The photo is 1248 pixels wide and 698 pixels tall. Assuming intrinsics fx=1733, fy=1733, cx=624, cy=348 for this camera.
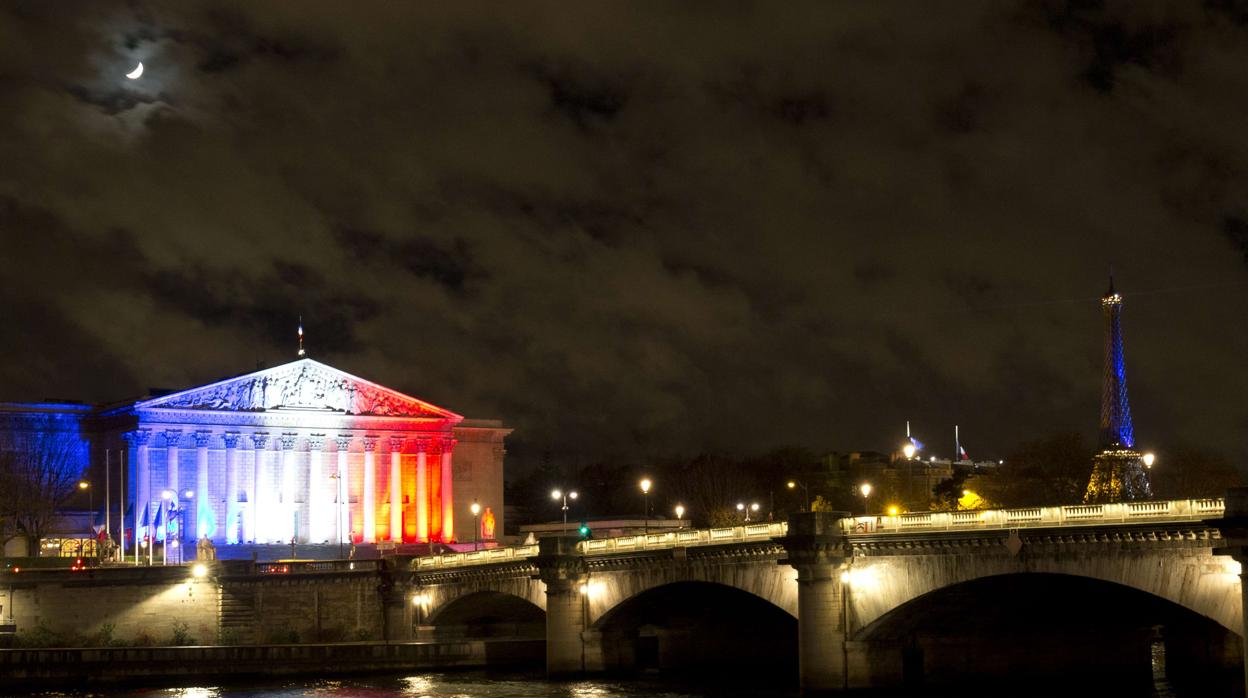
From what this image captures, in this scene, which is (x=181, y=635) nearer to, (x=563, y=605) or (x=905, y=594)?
(x=563, y=605)

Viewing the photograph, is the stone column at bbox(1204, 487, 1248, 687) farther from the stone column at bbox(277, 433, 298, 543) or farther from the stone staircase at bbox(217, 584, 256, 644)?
the stone column at bbox(277, 433, 298, 543)

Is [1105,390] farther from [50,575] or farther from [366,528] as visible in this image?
[50,575]

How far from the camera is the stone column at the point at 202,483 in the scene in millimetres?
142750

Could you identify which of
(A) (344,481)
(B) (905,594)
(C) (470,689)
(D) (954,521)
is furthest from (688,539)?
(A) (344,481)

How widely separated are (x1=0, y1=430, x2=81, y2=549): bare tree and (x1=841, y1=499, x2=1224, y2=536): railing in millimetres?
75896

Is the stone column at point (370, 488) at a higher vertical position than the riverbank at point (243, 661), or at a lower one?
higher

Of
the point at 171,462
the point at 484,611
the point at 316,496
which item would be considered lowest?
the point at 484,611

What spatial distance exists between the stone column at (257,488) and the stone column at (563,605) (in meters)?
73.2

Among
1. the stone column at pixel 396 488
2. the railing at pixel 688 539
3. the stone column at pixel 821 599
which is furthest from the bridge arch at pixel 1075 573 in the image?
the stone column at pixel 396 488

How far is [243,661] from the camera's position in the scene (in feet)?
279

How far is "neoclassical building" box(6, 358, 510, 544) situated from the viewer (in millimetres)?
141375

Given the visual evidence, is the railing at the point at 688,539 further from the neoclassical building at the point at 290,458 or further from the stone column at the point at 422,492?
the stone column at the point at 422,492

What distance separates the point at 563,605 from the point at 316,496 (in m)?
75.4

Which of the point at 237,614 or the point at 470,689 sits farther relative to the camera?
the point at 237,614
